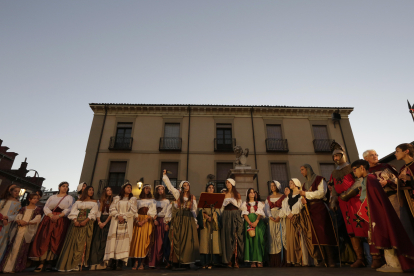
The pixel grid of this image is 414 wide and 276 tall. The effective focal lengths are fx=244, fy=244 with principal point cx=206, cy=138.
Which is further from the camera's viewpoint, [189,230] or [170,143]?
[170,143]

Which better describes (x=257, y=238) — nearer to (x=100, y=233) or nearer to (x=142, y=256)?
(x=142, y=256)

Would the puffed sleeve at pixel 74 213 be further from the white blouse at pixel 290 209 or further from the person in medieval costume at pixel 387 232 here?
the person in medieval costume at pixel 387 232

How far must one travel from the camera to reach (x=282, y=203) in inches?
223

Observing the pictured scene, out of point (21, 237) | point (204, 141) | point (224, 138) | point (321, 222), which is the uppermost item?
point (224, 138)

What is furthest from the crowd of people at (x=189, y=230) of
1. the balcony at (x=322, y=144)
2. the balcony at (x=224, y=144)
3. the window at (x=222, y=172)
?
the balcony at (x=322, y=144)

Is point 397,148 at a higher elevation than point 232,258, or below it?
higher

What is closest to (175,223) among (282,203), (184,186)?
(184,186)

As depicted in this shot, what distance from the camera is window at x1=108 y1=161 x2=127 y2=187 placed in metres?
16.4

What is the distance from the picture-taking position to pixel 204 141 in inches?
699

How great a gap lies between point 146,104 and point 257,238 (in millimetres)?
15086

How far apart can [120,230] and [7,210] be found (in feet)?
7.62

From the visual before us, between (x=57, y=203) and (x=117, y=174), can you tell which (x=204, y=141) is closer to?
(x=117, y=174)

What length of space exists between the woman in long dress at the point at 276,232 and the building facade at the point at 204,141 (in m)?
10.5

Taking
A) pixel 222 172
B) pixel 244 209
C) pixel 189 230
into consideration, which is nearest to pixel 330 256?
pixel 244 209
